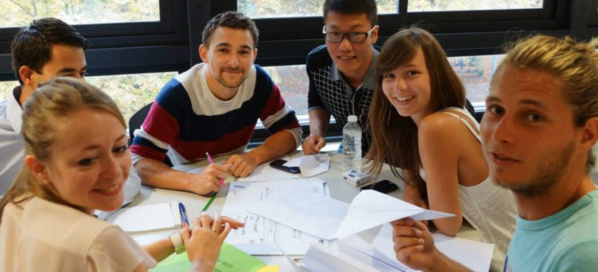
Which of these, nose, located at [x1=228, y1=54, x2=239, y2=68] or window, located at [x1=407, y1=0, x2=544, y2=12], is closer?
nose, located at [x1=228, y1=54, x2=239, y2=68]

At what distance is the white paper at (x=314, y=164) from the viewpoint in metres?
1.79

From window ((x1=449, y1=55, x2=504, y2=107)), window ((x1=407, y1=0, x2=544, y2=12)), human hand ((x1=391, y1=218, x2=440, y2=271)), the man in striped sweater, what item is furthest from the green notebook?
window ((x1=449, y1=55, x2=504, y2=107))

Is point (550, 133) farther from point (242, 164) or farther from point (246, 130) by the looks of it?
point (246, 130)

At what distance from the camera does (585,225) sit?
31.8 inches

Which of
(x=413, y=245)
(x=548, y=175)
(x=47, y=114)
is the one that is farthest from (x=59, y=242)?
(x=548, y=175)

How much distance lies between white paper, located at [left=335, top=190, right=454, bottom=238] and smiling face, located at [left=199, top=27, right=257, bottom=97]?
2.93ft

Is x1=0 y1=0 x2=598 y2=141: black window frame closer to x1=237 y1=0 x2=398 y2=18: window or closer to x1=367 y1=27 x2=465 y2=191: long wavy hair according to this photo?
x1=237 y1=0 x2=398 y2=18: window

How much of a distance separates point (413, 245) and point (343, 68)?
1.12m

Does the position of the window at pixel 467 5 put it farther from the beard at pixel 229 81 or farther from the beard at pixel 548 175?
the beard at pixel 548 175

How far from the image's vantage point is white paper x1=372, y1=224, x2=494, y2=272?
48.6 inches

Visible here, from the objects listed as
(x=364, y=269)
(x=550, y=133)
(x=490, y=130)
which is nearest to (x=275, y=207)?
(x=364, y=269)

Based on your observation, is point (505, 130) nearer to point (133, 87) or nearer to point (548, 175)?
point (548, 175)

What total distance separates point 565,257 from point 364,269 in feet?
1.56

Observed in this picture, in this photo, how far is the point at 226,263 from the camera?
1.22 m
